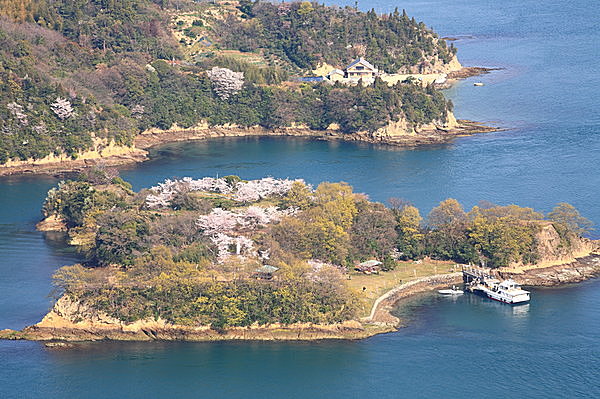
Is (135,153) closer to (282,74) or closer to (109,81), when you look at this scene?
(109,81)

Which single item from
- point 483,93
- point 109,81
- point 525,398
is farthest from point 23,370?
point 483,93

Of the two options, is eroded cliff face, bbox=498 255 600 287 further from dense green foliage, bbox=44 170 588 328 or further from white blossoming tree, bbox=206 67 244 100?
white blossoming tree, bbox=206 67 244 100

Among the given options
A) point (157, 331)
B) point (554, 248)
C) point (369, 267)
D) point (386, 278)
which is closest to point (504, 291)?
point (554, 248)

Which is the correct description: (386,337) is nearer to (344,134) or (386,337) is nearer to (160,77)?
(344,134)

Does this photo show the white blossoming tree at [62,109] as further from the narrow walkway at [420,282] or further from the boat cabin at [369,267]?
the narrow walkway at [420,282]

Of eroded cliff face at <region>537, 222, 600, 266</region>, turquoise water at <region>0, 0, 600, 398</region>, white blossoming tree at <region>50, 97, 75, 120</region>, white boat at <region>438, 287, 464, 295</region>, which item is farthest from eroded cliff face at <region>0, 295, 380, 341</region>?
white blossoming tree at <region>50, 97, 75, 120</region>

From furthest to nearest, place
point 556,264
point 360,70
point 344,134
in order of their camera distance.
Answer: point 360,70
point 344,134
point 556,264
